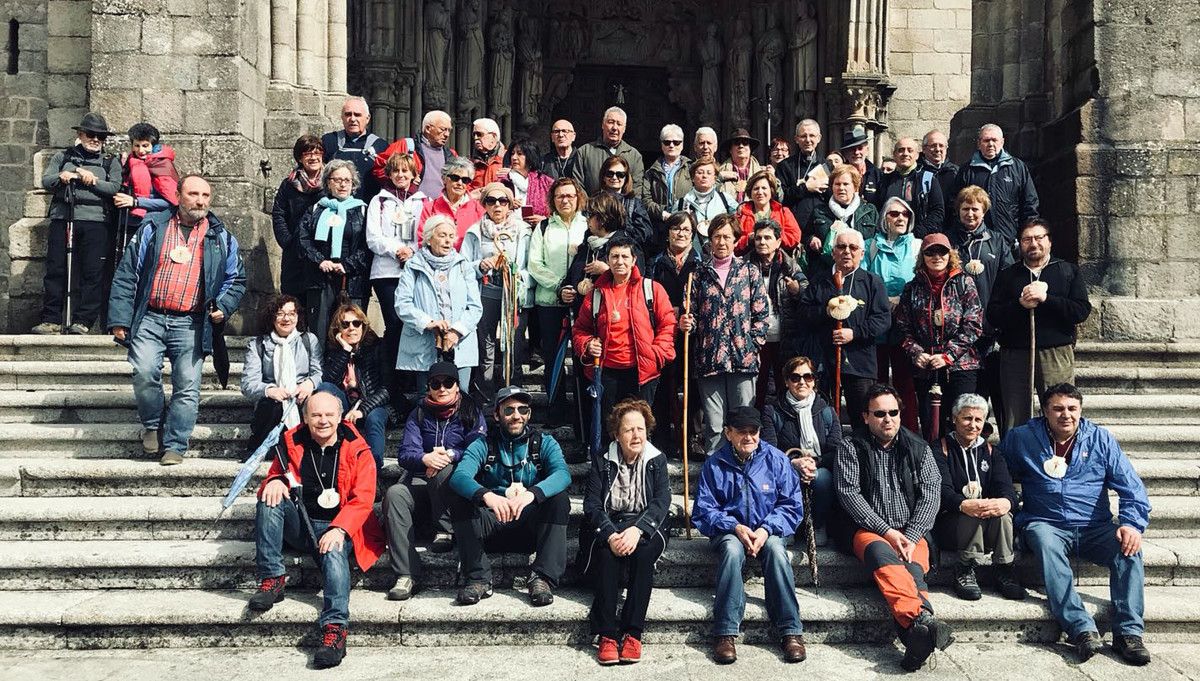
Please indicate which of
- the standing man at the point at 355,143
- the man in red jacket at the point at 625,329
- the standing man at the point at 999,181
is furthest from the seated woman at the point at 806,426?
the standing man at the point at 355,143

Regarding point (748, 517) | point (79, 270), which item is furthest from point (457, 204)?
point (79, 270)

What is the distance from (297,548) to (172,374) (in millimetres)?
1814

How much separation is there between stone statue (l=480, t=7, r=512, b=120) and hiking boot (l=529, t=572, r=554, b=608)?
35.2ft

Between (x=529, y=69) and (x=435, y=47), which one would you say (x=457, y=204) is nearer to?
(x=435, y=47)

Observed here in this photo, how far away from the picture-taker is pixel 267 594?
512cm

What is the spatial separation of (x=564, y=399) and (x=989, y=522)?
9.44 feet

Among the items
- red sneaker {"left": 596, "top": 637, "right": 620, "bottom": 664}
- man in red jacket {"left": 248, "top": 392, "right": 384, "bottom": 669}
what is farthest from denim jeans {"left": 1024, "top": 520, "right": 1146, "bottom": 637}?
man in red jacket {"left": 248, "top": 392, "right": 384, "bottom": 669}

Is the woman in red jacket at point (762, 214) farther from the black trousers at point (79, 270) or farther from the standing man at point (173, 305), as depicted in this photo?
the black trousers at point (79, 270)

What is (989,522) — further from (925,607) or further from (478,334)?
(478,334)

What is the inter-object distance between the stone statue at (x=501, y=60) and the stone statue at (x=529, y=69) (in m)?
0.28

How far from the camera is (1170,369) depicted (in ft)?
26.2

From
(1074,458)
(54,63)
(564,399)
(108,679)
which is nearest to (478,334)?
(564,399)

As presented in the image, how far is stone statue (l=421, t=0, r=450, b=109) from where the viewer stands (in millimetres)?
14133

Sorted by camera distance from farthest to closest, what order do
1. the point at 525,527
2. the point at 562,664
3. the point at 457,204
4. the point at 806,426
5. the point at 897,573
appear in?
the point at 457,204
the point at 806,426
the point at 525,527
the point at 897,573
the point at 562,664
